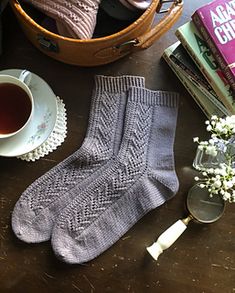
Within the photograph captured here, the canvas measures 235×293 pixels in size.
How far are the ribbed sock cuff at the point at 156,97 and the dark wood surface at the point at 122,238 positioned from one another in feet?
0.04

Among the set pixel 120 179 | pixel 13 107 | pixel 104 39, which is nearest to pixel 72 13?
pixel 104 39

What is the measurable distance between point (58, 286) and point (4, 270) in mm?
93

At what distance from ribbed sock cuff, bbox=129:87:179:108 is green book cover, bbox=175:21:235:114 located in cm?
8

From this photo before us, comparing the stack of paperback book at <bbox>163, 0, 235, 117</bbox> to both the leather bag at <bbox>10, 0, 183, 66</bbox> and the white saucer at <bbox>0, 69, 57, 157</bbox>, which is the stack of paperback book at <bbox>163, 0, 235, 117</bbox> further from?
the white saucer at <bbox>0, 69, 57, 157</bbox>

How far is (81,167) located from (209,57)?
0.28m

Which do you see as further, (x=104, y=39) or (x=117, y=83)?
(x=117, y=83)

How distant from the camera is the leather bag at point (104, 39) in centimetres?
78

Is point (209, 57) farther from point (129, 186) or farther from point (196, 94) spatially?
point (129, 186)

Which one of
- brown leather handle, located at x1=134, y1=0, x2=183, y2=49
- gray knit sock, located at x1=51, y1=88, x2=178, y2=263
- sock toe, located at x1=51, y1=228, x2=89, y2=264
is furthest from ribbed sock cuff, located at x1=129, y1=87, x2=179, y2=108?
sock toe, located at x1=51, y1=228, x2=89, y2=264

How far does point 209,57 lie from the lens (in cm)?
83

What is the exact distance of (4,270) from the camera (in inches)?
33.2

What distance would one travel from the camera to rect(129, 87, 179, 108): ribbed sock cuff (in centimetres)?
89

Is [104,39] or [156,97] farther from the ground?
[104,39]

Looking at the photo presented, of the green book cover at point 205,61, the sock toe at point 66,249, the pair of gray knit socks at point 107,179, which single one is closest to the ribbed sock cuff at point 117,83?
the pair of gray knit socks at point 107,179
